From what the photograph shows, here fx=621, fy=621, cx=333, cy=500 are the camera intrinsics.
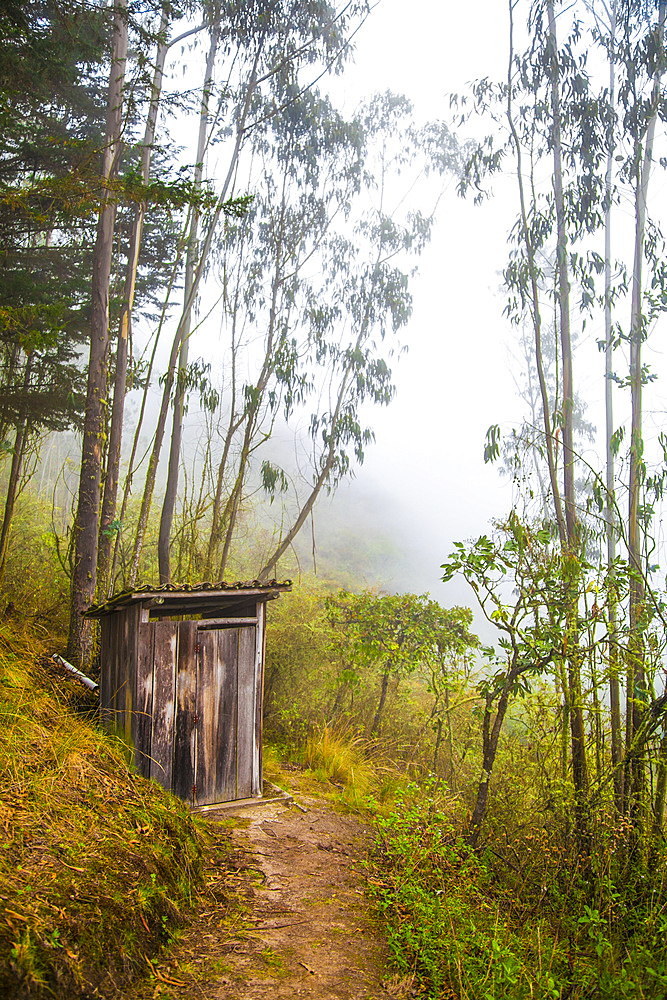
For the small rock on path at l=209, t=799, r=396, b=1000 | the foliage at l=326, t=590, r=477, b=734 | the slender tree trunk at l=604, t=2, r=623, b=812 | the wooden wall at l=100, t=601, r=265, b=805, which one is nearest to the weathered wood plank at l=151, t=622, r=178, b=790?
the wooden wall at l=100, t=601, r=265, b=805

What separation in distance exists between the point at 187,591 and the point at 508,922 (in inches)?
148

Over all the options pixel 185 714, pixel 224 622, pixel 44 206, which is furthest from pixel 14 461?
pixel 185 714

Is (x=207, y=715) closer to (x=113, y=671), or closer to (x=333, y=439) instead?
(x=113, y=671)

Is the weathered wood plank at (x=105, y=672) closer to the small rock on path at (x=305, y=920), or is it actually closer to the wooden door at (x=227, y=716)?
the wooden door at (x=227, y=716)

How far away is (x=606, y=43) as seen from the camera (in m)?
7.18

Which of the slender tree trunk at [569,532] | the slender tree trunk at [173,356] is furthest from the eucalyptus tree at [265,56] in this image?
the slender tree trunk at [569,532]

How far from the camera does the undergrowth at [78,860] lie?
9.45ft

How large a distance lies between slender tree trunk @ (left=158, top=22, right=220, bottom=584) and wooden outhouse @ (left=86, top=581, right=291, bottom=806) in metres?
3.01

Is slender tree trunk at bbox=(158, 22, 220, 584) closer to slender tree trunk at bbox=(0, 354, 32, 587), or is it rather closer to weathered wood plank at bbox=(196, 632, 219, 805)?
slender tree trunk at bbox=(0, 354, 32, 587)

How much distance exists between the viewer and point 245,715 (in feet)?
21.4

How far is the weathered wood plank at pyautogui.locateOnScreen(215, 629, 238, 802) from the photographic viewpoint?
6.30 meters

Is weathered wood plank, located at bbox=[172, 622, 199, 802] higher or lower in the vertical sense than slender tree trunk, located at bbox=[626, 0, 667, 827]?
lower

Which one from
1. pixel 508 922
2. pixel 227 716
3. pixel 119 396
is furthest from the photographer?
pixel 119 396

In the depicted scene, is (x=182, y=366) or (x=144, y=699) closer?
(x=144, y=699)
